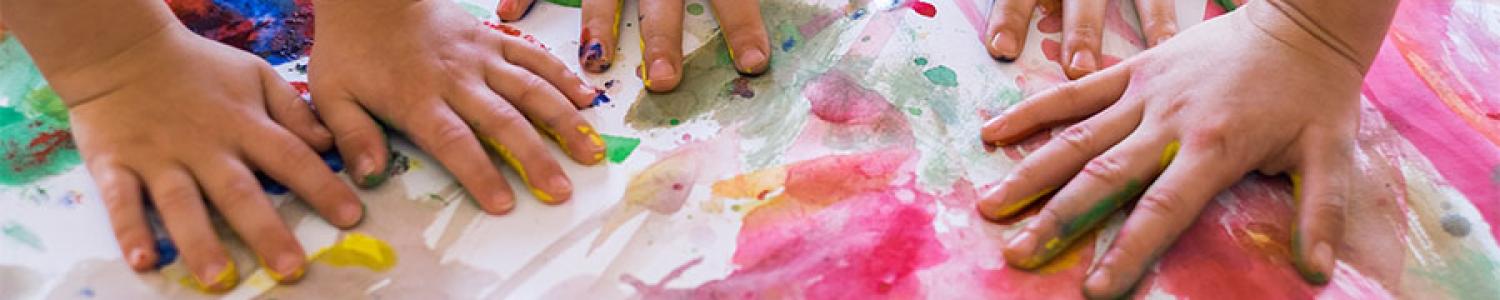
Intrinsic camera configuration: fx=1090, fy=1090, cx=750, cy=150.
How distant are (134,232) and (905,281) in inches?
20.8

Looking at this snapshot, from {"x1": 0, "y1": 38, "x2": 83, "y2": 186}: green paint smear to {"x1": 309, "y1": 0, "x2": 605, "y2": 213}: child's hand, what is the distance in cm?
20

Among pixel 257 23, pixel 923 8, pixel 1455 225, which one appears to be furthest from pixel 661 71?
pixel 1455 225

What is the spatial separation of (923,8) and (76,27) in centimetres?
68

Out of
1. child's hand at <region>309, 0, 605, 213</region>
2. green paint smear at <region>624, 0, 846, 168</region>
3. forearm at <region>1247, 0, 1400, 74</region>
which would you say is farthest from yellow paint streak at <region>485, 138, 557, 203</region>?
forearm at <region>1247, 0, 1400, 74</region>

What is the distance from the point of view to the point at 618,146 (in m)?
0.85

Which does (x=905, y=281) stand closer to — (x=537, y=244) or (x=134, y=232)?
(x=537, y=244)

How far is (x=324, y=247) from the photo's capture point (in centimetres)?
76

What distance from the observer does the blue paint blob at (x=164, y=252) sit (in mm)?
743

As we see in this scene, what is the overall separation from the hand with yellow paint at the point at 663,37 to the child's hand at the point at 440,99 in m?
0.06

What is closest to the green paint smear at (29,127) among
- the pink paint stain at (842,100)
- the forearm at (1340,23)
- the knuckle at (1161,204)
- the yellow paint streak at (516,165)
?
the yellow paint streak at (516,165)

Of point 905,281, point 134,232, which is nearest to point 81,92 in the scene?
point 134,232

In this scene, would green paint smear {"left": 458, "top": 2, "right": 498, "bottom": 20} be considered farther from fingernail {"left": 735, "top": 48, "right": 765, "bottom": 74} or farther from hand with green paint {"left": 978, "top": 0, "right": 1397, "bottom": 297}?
hand with green paint {"left": 978, "top": 0, "right": 1397, "bottom": 297}

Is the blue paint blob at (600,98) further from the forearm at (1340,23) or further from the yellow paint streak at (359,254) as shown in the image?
the forearm at (1340,23)

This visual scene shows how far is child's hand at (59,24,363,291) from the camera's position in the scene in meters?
0.74
